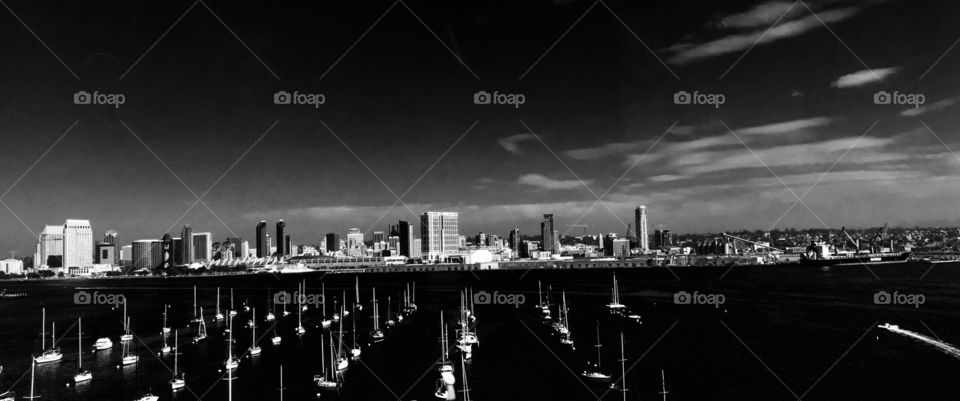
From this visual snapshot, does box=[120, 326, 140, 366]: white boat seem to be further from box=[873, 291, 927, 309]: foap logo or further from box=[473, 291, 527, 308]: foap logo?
box=[873, 291, 927, 309]: foap logo

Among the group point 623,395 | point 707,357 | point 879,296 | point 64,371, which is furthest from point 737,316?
point 64,371

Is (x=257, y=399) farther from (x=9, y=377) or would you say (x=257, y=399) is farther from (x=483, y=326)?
(x=483, y=326)

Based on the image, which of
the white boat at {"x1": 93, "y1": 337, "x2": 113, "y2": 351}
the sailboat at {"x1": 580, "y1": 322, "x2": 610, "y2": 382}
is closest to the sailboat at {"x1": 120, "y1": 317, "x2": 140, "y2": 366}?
the white boat at {"x1": 93, "y1": 337, "x2": 113, "y2": 351}

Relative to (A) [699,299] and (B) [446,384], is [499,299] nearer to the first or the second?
(A) [699,299]

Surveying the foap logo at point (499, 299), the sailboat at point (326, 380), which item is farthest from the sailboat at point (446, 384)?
the foap logo at point (499, 299)

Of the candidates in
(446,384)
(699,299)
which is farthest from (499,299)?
(446,384)

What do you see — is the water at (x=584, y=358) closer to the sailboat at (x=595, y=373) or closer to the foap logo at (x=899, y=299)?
the sailboat at (x=595, y=373)
